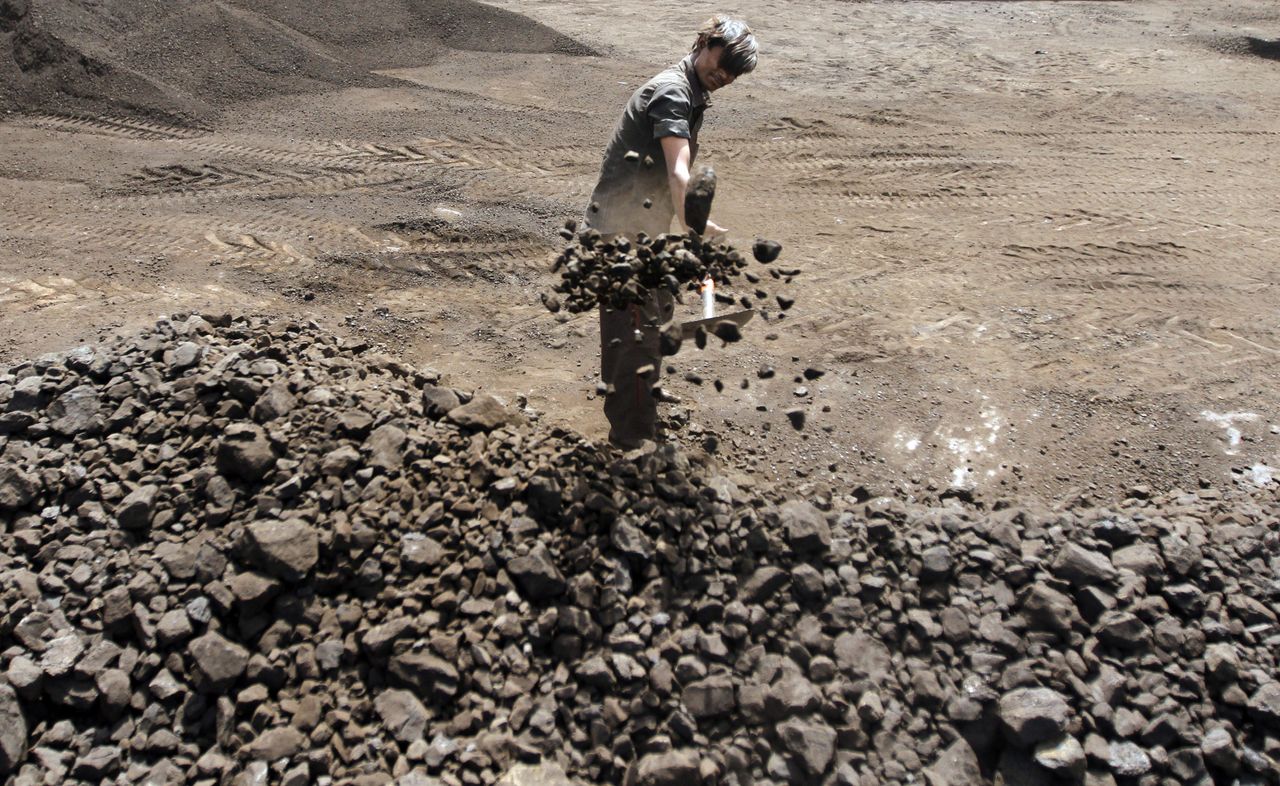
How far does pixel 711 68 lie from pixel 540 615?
7.23ft

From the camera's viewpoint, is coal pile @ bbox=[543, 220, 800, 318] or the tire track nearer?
coal pile @ bbox=[543, 220, 800, 318]

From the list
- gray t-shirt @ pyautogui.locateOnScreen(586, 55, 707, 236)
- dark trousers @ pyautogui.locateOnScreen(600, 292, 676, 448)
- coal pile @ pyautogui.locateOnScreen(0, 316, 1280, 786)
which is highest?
gray t-shirt @ pyautogui.locateOnScreen(586, 55, 707, 236)

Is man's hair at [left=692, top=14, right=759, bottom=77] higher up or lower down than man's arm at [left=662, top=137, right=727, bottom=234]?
higher up

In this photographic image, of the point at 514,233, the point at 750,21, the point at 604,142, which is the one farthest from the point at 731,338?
the point at 750,21

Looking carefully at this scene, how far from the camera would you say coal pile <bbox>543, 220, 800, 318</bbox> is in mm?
3904

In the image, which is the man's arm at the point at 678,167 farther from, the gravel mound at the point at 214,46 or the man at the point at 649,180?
the gravel mound at the point at 214,46

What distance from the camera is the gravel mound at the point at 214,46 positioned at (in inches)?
315

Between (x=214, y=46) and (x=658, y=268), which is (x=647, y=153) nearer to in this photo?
(x=658, y=268)

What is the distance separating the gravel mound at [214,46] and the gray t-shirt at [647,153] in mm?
5094

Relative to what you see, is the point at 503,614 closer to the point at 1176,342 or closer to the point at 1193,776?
the point at 1193,776

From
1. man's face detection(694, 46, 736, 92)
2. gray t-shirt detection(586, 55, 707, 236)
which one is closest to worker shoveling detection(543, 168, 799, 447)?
gray t-shirt detection(586, 55, 707, 236)

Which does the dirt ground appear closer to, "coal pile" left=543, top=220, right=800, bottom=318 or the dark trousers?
the dark trousers

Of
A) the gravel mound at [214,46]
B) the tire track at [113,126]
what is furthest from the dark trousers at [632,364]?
the gravel mound at [214,46]

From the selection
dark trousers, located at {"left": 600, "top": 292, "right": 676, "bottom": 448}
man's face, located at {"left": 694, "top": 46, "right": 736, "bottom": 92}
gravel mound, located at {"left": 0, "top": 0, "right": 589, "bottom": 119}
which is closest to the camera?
man's face, located at {"left": 694, "top": 46, "right": 736, "bottom": 92}
